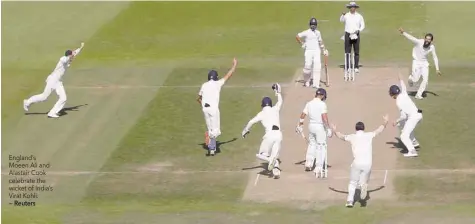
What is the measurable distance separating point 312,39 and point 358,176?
917 centimetres

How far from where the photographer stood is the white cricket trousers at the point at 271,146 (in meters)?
28.0

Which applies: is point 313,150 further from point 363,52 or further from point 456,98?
point 363,52

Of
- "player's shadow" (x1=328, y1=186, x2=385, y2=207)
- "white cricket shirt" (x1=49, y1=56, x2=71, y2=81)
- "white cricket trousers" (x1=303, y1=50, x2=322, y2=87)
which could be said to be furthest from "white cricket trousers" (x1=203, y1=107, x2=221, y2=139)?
"white cricket trousers" (x1=303, y1=50, x2=322, y2=87)

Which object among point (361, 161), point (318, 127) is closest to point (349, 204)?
point (361, 161)

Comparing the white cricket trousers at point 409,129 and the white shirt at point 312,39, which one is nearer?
the white cricket trousers at point 409,129

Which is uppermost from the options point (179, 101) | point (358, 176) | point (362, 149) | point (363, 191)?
point (179, 101)

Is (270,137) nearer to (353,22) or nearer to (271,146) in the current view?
(271,146)

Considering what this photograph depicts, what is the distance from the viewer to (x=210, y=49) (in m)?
41.5

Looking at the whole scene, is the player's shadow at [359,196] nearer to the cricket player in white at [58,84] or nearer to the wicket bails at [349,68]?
the wicket bails at [349,68]

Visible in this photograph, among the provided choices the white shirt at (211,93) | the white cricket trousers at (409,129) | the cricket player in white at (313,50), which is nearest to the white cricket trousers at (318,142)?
the white cricket trousers at (409,129)

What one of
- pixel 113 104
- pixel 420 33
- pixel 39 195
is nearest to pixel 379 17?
pixel 420 33

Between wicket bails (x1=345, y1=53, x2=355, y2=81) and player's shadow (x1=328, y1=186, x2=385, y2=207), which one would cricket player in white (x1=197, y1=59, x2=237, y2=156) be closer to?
player's shadow (x1=328, y1=186, x2=385, y2=207)

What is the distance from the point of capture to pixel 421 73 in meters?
34.3

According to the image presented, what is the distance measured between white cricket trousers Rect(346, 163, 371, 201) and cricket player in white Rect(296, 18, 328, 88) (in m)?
8.59
